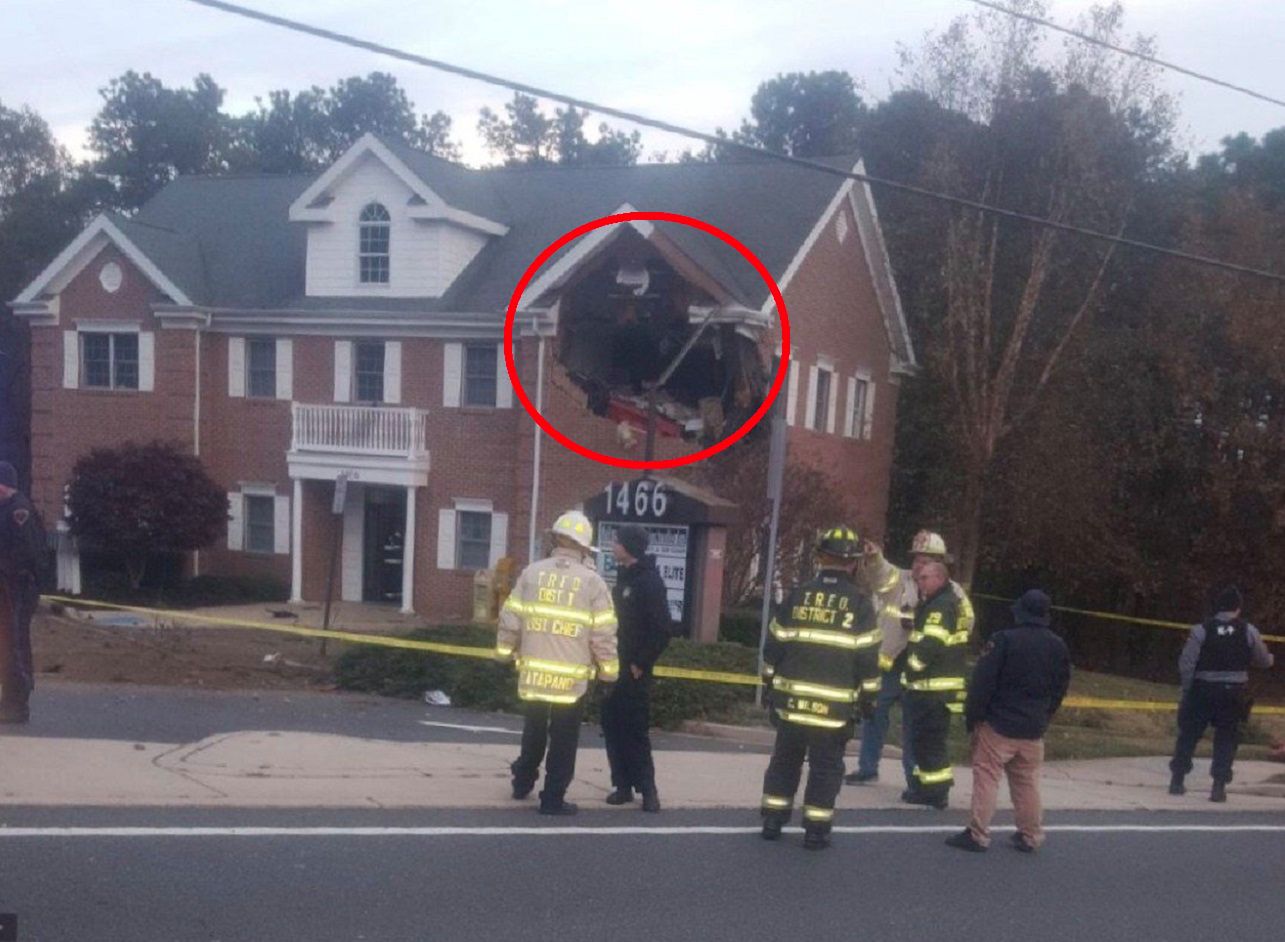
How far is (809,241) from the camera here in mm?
27719

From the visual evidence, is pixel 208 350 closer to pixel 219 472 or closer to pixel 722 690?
pixel 219 472

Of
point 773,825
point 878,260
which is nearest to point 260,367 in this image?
point 878,260

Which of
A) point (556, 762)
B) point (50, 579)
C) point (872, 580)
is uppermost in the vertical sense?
point (872, 580)

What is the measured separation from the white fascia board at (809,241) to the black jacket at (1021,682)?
646 inches

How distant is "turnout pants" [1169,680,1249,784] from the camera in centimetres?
1221

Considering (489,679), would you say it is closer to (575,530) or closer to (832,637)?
(575,530)

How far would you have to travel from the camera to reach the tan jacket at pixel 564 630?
28.5ft

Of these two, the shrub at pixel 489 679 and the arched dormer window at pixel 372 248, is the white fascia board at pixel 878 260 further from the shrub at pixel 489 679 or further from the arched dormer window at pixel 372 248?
the shrub at pixel 489 679

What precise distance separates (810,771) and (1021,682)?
1.50 m

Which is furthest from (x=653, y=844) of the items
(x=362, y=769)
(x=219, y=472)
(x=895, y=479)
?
(x=895, y=479)

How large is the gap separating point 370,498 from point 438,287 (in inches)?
179

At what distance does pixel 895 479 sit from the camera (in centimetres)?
Answer: 3562

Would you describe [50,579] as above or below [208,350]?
below

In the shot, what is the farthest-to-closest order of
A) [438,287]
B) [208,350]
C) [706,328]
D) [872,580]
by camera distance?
[208,350], [438,287], [706,328], [872,580]
